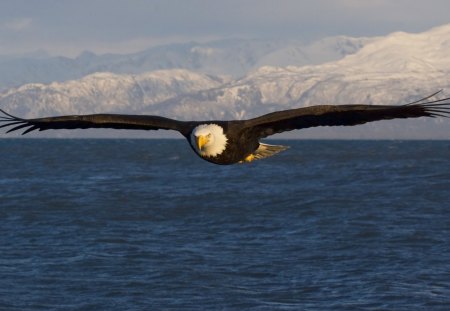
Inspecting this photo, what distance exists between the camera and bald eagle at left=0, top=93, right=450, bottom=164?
46.9 ft

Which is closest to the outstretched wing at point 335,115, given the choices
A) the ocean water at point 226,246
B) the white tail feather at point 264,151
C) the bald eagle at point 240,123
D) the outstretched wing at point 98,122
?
the bald eagle at point 240,123

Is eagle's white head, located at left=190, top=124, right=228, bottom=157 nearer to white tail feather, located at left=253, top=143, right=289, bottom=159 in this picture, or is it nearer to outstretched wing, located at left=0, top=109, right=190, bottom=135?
outstretched wing, located at left=0, top=109, right=190, bottom=135

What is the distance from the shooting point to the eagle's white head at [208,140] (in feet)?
46.4

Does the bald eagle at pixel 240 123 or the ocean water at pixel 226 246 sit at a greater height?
the bald eagle at pixel 240 123

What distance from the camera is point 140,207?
61.4 m

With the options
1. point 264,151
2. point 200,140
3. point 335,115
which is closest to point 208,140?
point 200,140

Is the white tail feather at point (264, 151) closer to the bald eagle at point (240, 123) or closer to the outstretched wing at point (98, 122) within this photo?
the bald eagle at point (240, 123)

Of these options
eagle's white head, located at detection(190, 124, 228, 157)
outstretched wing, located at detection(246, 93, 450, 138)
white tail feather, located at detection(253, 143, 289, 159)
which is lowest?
white tail feather, located at detection(253, 143, 289, 159)

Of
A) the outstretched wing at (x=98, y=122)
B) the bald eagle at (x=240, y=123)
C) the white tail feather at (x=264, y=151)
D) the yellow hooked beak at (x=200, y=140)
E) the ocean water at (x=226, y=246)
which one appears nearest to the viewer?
the yellow hooked beak at (x=200, y=140)

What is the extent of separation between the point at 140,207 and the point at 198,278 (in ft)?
89.1

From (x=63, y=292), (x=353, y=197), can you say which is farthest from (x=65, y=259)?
(x=353, y=197)

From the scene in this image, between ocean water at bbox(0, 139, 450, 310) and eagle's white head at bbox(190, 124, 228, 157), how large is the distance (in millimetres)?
16007

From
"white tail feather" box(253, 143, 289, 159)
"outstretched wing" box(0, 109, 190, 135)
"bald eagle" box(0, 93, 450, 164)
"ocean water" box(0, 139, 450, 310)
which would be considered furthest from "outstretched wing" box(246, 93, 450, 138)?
"ocean water" box(0, 139, 450, 310)

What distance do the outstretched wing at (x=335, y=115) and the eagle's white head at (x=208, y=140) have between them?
0.52m
